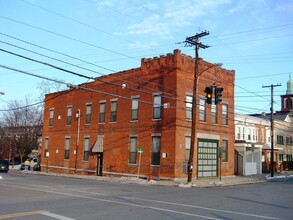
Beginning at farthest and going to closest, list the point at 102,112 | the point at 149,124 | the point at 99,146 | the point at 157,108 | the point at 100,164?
1. the point at 102,112
2. the point at 100,164
3. the point at 99,146
4. the point at 149,124
5. the point at 157,108

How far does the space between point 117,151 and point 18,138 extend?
112 feet

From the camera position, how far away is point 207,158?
33.2 m

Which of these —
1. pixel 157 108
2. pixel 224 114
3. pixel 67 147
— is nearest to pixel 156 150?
pixel 157 108

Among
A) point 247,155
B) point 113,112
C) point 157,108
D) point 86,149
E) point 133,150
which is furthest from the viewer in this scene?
point 247,155

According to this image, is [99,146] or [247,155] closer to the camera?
[99,146]

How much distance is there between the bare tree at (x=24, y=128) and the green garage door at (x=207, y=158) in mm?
37238

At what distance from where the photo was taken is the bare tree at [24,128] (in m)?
62.4

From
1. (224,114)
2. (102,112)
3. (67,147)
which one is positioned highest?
(224,114)

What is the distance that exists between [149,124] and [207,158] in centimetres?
649

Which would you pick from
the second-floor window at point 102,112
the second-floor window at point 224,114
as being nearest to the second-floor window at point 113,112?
the second-floor window at point 102,112

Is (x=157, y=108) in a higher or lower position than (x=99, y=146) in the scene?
higher

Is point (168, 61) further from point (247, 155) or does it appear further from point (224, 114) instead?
point (247, 155)

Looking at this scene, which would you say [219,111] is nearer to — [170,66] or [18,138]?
[170,66]

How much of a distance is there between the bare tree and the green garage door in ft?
122
